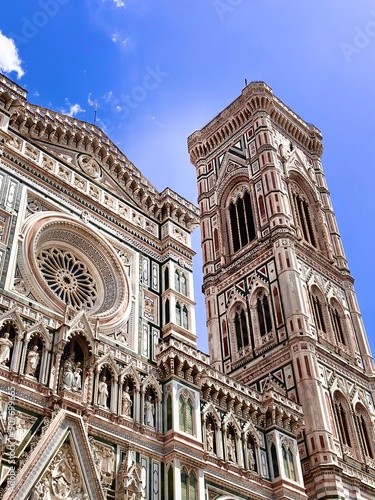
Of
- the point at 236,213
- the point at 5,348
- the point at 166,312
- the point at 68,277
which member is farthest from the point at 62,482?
the point at 236,213

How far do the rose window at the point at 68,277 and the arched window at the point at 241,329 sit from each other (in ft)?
34.2

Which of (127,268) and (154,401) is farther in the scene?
(127,268)

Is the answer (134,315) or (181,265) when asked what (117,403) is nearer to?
(134,315)

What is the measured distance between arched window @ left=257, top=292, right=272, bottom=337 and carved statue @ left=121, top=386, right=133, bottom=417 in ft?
37.5

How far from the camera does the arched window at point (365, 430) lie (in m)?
24.6

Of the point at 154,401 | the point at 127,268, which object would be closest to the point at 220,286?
the point at 127,268

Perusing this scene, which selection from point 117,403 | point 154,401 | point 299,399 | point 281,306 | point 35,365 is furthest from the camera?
point 281,306

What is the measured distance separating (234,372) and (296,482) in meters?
8.23

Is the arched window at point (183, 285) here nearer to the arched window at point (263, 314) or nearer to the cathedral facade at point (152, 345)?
the cathedral facade at point (152, 345)

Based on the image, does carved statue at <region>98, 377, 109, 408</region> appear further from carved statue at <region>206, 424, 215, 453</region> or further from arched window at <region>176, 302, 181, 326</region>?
arched window at <region>176, 302, 181, 326</region>

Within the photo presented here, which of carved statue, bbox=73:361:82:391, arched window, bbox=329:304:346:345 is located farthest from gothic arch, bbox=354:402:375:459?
carved statue, bbox=73:361:82:391

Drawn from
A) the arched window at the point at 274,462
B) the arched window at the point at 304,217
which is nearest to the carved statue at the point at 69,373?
the arched window at the point at 274,462

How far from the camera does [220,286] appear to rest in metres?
31.0

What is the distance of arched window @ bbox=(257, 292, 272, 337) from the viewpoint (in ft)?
89.7
